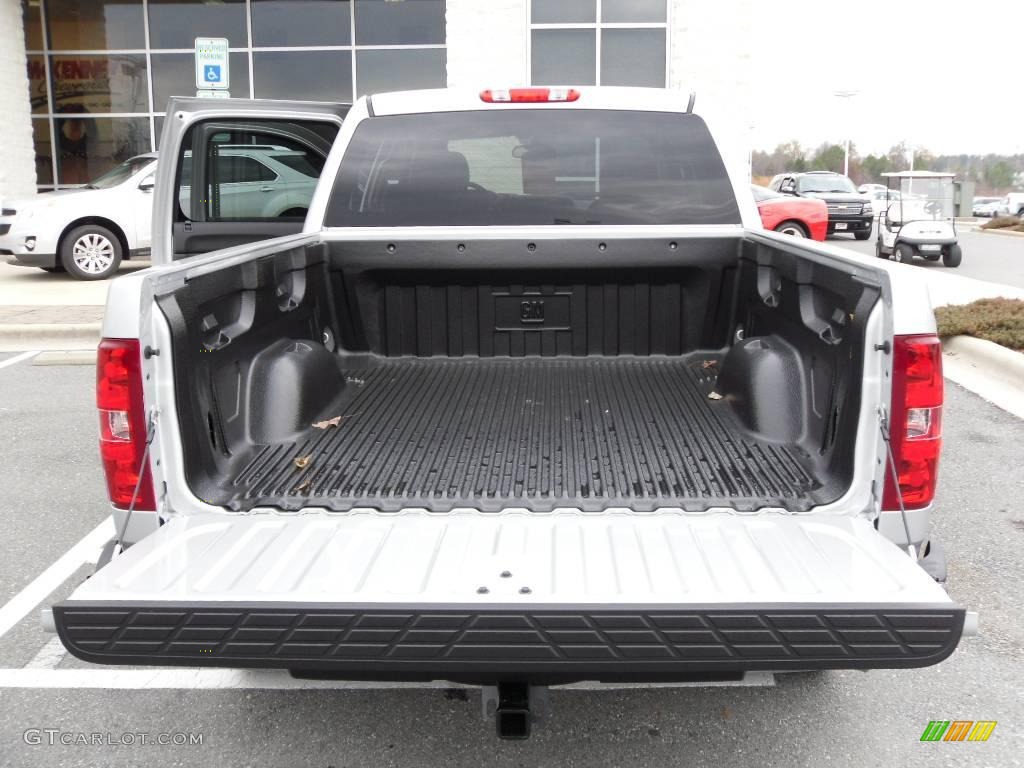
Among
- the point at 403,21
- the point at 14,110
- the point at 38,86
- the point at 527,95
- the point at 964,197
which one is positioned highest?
the point at 403,21

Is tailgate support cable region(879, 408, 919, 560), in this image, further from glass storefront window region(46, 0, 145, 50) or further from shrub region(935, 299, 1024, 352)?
glass storefront window region(46, 0, 145, 50)

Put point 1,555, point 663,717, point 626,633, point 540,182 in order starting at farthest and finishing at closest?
point 1,555, point 540,182, point 663,717, point 626,633

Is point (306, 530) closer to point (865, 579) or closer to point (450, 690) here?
point (450, 690)

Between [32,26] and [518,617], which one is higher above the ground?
[32,26]

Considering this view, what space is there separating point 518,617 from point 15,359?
27.1ft

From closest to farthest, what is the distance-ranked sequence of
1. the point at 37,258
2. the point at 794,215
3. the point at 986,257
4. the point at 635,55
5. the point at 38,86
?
the point at 37,258, the point at 635,55, the point at 38,86, the point at 794,215, the point at 986,257

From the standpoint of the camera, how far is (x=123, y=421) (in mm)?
2504

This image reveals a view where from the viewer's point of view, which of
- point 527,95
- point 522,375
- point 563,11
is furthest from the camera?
point 563,11

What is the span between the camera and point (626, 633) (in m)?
2.02

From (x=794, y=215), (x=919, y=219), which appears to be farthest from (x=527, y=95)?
(x=794, y=215)

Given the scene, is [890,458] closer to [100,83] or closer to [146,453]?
[146,453]

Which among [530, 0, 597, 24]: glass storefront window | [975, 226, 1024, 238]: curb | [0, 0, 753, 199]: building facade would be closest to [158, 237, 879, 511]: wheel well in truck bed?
[0, 0, 753, 199]: building facade

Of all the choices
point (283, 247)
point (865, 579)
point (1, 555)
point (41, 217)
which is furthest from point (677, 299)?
point (41, 217)

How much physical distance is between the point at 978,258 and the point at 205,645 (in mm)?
21150
